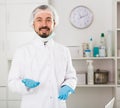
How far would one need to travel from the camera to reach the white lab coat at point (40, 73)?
1.67m

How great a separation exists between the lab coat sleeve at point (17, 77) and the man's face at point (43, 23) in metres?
0.19

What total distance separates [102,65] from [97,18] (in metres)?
0.56

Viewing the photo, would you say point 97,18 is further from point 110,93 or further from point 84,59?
point 110,93

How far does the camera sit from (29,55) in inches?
66.9

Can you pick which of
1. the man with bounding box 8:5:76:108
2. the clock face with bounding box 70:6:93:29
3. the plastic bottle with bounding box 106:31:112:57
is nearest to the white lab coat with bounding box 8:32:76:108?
the man with bounding box 8:5:76:108

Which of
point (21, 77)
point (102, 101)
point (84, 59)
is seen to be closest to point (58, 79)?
point (21, 77)

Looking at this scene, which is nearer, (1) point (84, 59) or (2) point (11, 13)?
(2) point (11, 13)

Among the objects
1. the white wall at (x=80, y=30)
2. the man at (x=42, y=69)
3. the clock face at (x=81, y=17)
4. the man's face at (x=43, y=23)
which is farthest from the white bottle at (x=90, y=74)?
the man's face at (x=43, y=23)

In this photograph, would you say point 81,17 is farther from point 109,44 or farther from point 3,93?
point 3,93

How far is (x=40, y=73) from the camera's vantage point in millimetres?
1676

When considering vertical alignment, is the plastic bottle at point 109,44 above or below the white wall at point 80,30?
below

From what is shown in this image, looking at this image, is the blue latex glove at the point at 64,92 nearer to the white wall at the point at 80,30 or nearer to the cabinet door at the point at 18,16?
the cabinet door at the point at 18,16

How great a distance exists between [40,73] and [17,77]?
0.15 meters

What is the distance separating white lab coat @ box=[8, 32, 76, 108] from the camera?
167 centimetres
